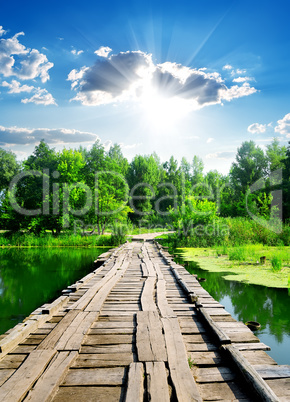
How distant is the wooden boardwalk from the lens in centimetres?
241

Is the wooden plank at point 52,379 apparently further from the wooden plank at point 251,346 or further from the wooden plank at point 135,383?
the wooden plank at point 251,346

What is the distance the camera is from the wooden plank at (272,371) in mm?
2672

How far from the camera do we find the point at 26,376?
8.53 ft

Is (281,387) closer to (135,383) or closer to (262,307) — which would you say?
(135,383)

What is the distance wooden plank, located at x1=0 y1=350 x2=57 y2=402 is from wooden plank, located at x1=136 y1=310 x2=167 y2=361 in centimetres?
97

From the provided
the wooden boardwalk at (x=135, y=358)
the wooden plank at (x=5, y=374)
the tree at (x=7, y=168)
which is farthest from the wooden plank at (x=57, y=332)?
the tree at (x=7, y=168)

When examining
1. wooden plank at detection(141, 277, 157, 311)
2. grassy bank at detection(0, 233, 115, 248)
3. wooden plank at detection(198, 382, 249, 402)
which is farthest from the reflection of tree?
grassy bank at detection(0, 233, 115, 248)

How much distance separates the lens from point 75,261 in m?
14.3

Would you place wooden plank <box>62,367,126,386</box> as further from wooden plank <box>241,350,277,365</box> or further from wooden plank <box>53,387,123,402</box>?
wooden plank <box>241,350,277,365</box>

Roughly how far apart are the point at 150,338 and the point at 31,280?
8.33 meters

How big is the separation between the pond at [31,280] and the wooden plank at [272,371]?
185 inches

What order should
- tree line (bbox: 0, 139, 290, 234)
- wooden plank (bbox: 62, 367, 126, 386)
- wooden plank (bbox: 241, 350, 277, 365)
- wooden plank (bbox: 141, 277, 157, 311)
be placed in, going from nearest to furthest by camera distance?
wooden plank (bbox: 62, 367, 126, 386) < wooden plank (bbox: 241, 350, 277, 365) < wooden plank (bbox: 141, 277, 157, 311) < tree line (bbox: 0, 139, 290, 234)

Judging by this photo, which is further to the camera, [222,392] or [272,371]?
[272,371]

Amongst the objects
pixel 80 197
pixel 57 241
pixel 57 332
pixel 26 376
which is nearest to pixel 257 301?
pixel 57 332
